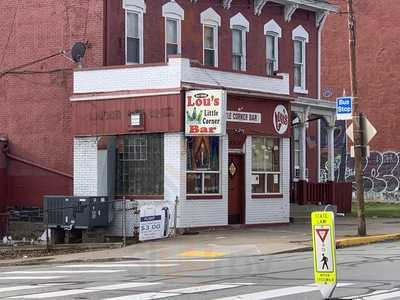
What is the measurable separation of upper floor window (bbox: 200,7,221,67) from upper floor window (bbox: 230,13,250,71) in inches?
41.0

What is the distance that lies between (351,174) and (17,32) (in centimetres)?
2521

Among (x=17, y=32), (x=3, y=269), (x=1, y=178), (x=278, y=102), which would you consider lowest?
(x=3, y=269)

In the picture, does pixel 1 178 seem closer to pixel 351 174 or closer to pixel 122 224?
pixel 122 224

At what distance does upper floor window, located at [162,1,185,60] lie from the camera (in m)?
27.2


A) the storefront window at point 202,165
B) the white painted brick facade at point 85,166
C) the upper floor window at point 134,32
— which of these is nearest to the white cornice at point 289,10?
the upper floor window at point 134,32

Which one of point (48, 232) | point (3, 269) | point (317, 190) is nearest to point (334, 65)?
point (317, 190)

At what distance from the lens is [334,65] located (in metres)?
46.8

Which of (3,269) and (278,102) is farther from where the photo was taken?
(278,102)

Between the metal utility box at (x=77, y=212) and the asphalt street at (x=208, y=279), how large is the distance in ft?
14.3

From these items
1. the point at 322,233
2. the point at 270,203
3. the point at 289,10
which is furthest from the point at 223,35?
the point at 322,233

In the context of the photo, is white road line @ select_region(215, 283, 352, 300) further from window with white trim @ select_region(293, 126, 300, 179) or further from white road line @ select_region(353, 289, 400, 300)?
window with white trim @ select_region(293, 126, 300, 179)

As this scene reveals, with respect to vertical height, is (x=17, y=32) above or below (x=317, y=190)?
above

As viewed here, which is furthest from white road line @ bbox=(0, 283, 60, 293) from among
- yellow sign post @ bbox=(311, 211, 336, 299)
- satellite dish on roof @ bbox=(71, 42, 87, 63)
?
satellite dish on roof @ bbox=(71, 42, 87, 63)

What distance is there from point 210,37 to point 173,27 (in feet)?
6.51
